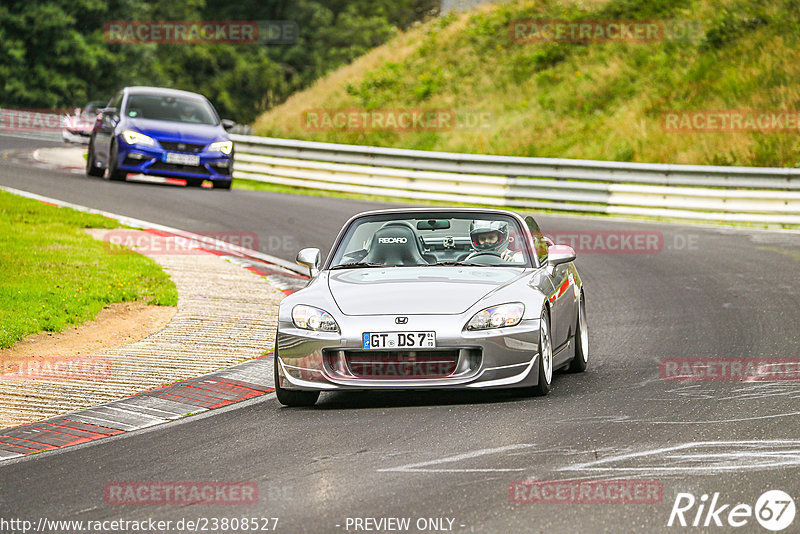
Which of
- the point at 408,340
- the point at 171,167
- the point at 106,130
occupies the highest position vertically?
the point at 106,130

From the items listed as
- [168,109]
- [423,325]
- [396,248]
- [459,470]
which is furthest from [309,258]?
[168,109]

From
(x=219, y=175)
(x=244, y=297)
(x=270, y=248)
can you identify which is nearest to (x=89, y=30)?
(x=219, y=175)

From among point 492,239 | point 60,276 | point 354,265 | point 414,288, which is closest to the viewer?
point 414,288

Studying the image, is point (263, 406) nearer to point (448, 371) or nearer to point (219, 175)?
point (448, 371)

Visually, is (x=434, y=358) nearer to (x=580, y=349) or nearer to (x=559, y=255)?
(x=559, y=255)

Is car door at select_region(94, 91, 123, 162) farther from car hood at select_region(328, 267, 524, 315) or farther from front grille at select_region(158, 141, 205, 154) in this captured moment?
car hood at select_region(328, 267, 524, 315)

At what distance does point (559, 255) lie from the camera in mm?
9102

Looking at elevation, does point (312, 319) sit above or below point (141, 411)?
above

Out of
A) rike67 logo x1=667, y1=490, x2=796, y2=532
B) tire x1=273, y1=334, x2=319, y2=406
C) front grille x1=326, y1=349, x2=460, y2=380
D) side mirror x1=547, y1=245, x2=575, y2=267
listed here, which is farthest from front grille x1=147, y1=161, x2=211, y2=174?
rike67 logo x1=667, y1=490, x2=796, y2=532

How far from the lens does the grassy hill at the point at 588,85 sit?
2753 centimetres

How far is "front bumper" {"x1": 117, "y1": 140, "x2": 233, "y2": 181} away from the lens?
902 inches

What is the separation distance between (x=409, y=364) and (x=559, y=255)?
1.78 metres

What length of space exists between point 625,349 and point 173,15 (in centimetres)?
6528

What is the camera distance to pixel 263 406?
27.8ft
